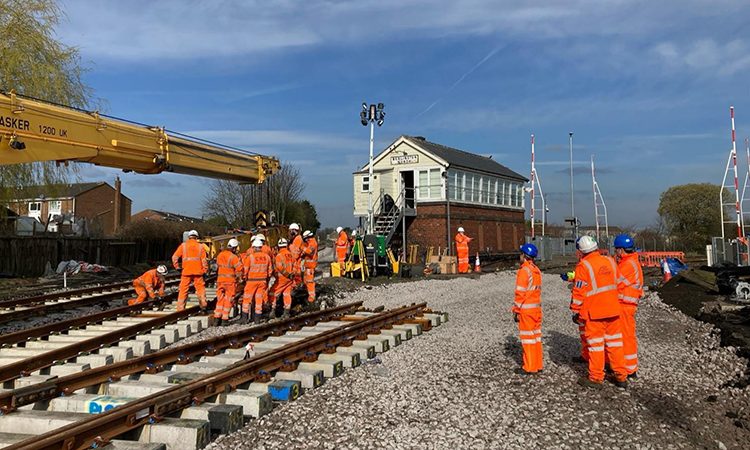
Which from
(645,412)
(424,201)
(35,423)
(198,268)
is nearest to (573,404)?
(645,412)

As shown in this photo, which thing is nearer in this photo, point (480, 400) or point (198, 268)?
point (480, 400)

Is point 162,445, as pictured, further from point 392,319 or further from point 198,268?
point 198,268

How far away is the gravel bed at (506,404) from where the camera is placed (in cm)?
488

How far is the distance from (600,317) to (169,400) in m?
4.67

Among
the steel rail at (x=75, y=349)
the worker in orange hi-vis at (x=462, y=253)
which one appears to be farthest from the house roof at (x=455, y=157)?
the steel rail at (x=75, y=349)

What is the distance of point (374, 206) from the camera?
2766cm

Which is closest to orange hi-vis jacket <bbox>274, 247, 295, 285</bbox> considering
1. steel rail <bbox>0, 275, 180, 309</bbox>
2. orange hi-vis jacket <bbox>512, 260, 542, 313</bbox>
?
steel rail <bbox>0, 275, 180, 309</bbox>

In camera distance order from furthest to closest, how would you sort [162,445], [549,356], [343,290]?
[343,290]
[549,356]
[162,445]

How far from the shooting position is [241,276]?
1284 centimetres

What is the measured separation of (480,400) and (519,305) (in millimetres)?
1615

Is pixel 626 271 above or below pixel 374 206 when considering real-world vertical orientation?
below

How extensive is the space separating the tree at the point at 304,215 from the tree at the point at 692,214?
30040 mm

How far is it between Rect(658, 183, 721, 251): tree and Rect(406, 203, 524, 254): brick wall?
56.3ft

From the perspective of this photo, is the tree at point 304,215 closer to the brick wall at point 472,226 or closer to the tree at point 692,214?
the brick wall at point 472,226
